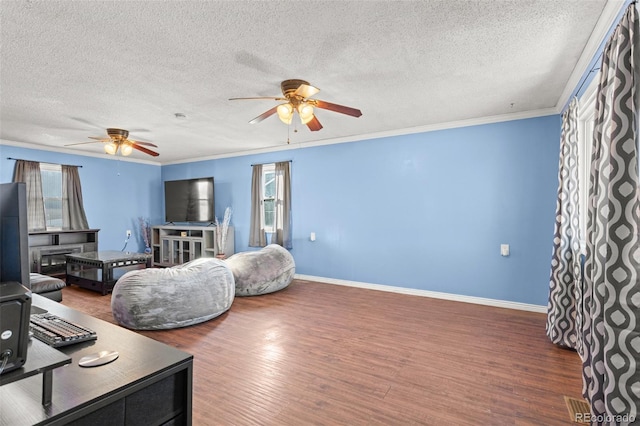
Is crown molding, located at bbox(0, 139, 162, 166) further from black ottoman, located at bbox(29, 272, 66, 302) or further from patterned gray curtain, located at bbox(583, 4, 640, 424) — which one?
patterned gray curtain, located at bbox(583, 4, 640, 424)

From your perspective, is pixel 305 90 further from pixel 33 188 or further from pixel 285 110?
pixel 33 188

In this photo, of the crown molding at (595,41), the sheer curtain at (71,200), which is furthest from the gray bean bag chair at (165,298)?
the crown molding at (595,41)

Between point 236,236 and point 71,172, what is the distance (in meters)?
3.29

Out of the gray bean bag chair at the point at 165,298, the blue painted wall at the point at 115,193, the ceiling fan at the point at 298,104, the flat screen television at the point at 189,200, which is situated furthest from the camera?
the flat screen television at the point at 189,200

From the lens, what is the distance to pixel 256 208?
20.3 feet

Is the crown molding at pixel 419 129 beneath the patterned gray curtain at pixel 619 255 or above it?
above

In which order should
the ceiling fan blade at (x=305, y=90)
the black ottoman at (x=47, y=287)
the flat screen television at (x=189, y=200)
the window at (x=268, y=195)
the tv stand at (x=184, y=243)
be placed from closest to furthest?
the ceiling fan blade at (x=305, y=90), the black ottoman at (x=47, y=287), the window at (x=268, y=195), the tv stand at (x=184, y=243), the flat screen television at (x=189, y=200)

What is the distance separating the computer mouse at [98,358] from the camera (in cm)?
104

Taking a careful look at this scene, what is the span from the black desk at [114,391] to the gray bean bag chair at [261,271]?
3.30 meters

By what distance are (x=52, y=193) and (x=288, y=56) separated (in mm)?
5858

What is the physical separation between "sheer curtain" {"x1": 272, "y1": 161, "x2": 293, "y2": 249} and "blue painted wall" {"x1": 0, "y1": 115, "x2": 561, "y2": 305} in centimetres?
13

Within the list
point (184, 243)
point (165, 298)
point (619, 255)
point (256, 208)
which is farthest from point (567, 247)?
point (184, 243)

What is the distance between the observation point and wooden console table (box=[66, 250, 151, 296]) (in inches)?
184

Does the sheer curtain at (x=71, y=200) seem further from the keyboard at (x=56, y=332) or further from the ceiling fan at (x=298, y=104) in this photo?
the keyboard at (x=56, y=332)
